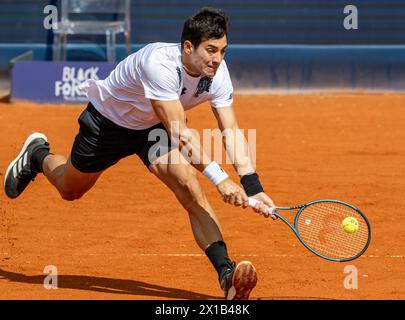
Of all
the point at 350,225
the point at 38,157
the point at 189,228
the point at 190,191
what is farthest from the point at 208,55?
the point at 189,228

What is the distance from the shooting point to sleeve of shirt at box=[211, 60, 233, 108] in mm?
6473

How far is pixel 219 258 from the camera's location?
6309mm

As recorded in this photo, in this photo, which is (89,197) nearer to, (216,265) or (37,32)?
(216,265)

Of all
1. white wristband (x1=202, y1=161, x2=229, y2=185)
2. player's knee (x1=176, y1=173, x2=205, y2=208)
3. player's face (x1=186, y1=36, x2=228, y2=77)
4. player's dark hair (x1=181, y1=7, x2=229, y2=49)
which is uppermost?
player's dark hair (x1=181, y1=7, x2=229, y2=49)

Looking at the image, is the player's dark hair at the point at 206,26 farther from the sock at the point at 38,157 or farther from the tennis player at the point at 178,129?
the sock at the point at 38,157

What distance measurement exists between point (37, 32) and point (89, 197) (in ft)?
20.0

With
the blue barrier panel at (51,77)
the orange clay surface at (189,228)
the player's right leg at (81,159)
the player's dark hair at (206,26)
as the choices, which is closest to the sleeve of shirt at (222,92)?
the player's dark hair at (206,26)

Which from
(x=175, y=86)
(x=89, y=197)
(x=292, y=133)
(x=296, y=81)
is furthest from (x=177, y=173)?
(x=296, y=81)

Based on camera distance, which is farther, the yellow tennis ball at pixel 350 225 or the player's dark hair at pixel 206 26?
the yellow tennis ball at pixel 350 225

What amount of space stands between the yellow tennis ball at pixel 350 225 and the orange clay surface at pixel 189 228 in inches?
18.3

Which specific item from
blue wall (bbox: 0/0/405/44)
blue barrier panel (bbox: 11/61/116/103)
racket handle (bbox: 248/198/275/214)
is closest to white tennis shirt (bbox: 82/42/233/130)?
racket handle (bbox: 248/198/275/214)

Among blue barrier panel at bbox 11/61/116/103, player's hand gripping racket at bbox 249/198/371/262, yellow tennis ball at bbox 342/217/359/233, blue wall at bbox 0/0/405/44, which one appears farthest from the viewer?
blue wall at bbox 0/0/405/44

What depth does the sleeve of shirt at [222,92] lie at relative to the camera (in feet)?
21.2

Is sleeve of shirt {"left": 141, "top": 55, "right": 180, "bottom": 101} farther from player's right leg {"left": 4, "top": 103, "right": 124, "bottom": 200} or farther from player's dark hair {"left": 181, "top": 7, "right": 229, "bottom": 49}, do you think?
player's right leg {"left": 4, "top": 103, "right": 124, "bottom": 200}
